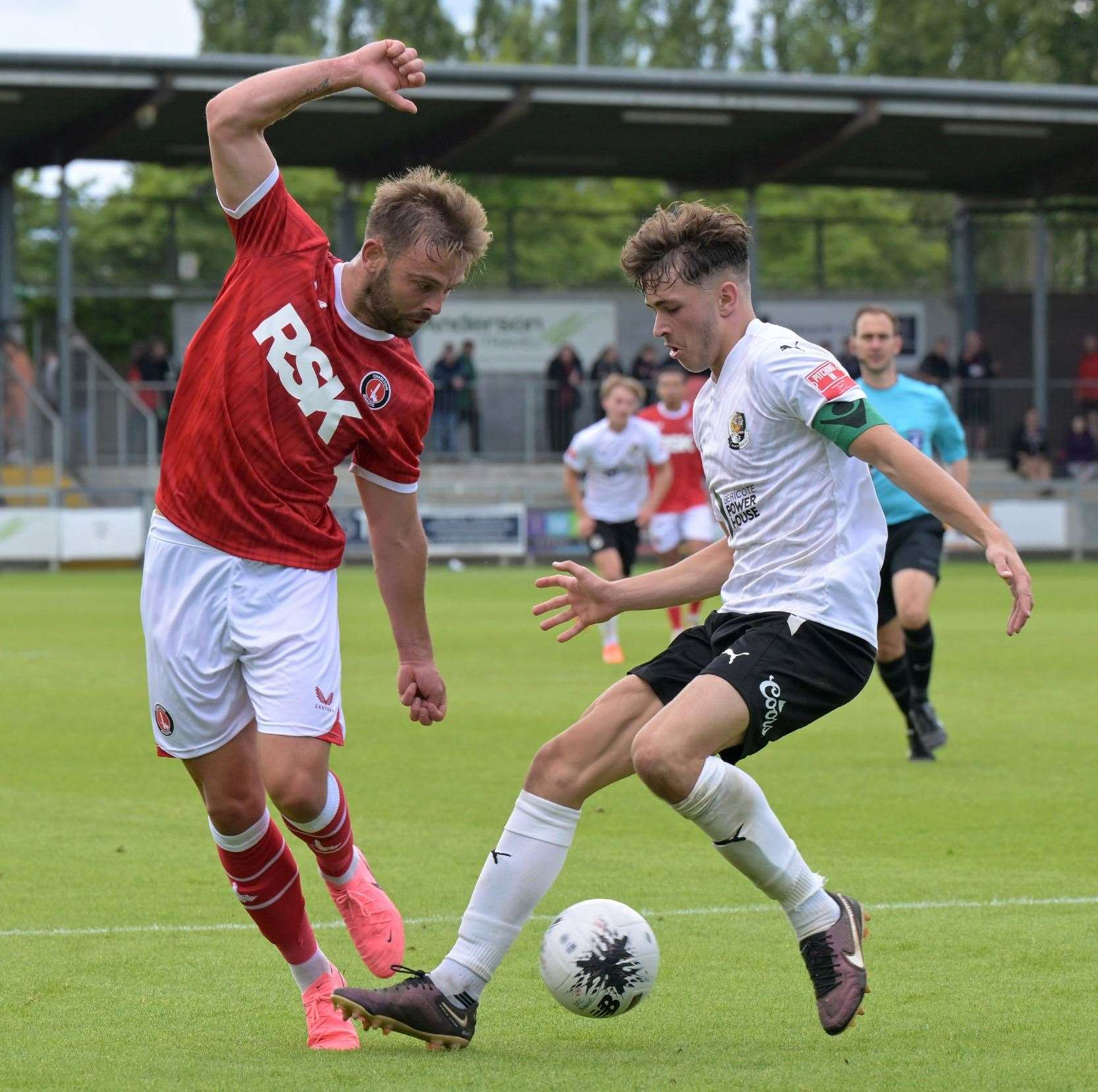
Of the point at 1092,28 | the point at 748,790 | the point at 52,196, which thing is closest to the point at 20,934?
the point at 748,790

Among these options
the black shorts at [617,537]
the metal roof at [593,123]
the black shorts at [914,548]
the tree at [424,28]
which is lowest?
the black shorts at [617,537]

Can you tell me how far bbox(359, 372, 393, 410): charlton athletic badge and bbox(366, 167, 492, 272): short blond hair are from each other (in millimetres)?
Answer: 341

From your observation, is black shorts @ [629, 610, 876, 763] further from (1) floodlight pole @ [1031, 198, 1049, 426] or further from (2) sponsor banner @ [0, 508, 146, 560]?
(1) floodlight pole @ [1031, 198, 1049, 426]

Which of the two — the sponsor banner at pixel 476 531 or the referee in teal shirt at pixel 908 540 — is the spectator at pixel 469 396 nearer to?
the sponsor banner at pixel 476 531

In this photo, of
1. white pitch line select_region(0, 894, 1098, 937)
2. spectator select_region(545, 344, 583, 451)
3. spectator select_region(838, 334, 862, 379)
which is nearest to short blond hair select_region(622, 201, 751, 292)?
white pitch line select_region(0, 894, 1098, 937)

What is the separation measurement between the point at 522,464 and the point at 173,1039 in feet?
92.2

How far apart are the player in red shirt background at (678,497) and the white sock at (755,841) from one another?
12337mm

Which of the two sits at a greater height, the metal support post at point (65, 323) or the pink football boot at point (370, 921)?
the metal support post at point (65, 323)

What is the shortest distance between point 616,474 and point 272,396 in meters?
12.0

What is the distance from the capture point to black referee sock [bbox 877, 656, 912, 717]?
1008cm

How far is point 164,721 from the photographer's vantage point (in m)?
4.81

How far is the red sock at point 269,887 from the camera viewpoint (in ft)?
16.0

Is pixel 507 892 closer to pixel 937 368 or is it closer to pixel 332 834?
pixel 332 834

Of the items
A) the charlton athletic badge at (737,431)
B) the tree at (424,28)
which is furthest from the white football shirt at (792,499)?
the tree at (424,28)
